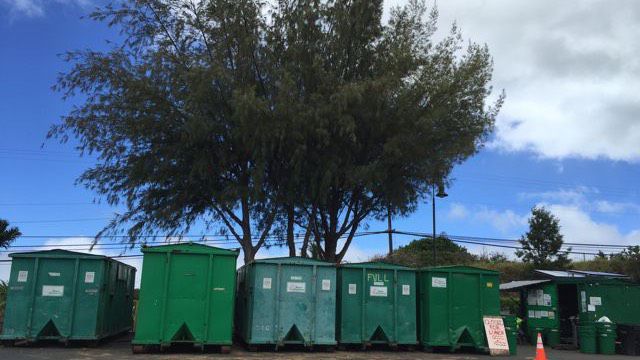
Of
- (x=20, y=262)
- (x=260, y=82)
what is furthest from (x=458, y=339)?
(x=20, y=262)

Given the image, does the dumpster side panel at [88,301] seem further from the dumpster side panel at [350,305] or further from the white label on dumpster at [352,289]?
the white label on dumpster at [352,289]

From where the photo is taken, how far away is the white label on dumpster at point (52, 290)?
14.3m

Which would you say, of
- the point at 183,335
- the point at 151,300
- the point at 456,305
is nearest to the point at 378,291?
the point at 456,305

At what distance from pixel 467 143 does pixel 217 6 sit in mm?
9657

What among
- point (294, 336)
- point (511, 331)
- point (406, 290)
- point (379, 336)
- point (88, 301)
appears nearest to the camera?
point (88, 301)

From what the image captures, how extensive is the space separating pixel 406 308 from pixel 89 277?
851 cm

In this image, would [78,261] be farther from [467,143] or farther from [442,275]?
[467,143]

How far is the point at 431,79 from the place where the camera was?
19.9m

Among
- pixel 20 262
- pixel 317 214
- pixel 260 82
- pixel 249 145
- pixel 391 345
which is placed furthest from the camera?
pixel 317 214

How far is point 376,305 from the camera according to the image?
15.7 m

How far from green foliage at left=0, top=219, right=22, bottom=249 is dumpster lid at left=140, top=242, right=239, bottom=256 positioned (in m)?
14.5

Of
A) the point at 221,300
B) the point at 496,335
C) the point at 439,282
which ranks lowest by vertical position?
the point at 496,335

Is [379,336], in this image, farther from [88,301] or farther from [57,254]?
[57,254]

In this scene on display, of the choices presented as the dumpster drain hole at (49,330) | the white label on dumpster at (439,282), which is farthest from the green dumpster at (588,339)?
the dumpster drain hole at (49,330)
